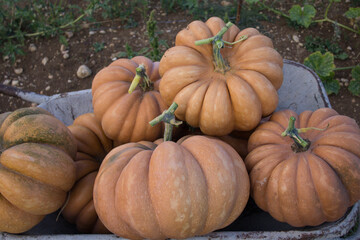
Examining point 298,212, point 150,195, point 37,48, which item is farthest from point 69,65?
point 298,212

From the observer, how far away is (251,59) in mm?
1979

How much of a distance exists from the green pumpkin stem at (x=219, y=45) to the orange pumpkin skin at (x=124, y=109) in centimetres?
48

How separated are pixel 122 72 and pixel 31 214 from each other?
42.5 inches

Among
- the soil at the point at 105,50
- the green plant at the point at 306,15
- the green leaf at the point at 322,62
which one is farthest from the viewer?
the soil at the point at 105,50

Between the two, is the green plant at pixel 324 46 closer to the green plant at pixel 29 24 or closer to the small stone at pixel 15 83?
the green plant at pixel 29 24

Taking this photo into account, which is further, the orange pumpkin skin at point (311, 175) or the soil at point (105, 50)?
the soil at point (105, 50)

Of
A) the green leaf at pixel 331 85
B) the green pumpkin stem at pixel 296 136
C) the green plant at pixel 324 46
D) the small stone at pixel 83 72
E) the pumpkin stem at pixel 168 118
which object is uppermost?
the pumpkin stem at pixel 168 118

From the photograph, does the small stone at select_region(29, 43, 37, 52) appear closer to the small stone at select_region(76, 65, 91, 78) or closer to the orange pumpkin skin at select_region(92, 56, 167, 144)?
the small stone at select_region(76, 65, 91, 78)

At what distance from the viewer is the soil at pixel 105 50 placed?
4391 millimetres

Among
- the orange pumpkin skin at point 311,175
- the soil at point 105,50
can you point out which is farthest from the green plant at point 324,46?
the orange pumpkin skin at point 311,175

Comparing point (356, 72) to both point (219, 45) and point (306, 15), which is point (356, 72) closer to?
point (306, 15)

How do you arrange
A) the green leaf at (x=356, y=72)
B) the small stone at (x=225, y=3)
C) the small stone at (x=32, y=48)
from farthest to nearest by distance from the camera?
1. the small stone at (x=225, y=3)
2. the small stone at (x=32, y=48)
3. the green leaf at (x=356, y=72)

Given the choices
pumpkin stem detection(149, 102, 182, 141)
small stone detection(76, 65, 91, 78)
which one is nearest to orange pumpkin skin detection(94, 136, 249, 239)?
pumpkin stem detection(149, 102, 182, 141)

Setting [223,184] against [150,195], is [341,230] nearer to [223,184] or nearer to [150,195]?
[223,184]
